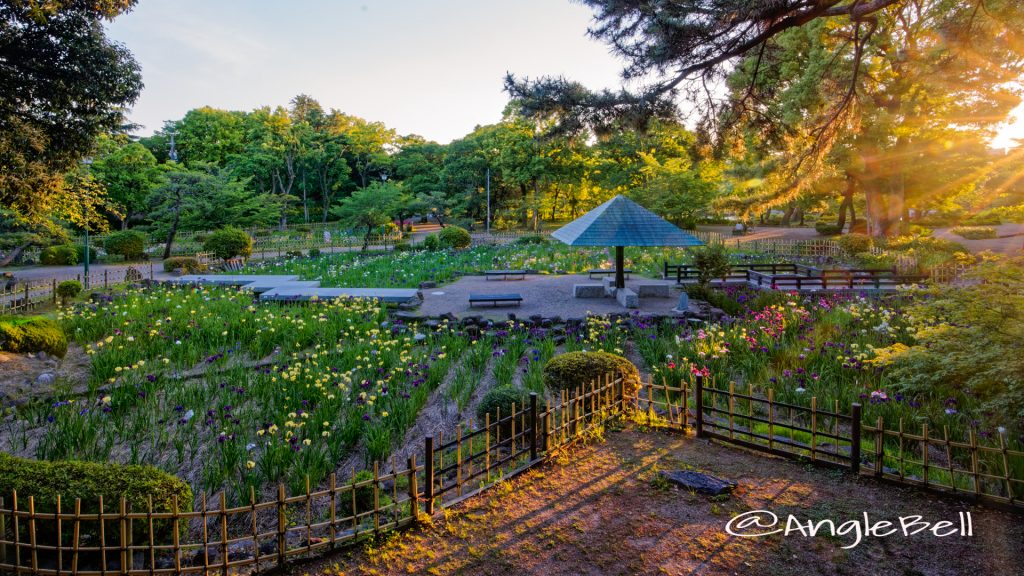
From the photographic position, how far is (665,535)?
4289mm

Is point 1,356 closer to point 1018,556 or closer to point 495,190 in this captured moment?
point 1018,556

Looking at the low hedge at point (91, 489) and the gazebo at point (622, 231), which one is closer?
the low hedge at point (91, 489)

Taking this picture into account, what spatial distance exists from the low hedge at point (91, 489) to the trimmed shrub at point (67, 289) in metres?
13.5

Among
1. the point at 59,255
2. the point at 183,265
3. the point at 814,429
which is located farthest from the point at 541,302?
the point at 59,255

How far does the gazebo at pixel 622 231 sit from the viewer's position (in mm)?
14312

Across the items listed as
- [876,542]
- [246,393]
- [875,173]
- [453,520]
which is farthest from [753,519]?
[875,173]

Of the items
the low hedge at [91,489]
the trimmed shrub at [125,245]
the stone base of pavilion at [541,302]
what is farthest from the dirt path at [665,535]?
the trimmed shrub at [125,245]

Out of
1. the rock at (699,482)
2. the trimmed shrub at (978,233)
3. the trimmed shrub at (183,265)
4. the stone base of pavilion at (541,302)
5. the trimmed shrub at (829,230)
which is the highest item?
the trimmed shrub at (829,230)

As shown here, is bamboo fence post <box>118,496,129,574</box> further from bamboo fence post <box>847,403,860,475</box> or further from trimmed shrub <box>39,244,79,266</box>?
trimmed shrub <box>39,244,79,266</box>

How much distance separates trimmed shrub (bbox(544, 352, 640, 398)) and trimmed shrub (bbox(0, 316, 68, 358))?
9.45m

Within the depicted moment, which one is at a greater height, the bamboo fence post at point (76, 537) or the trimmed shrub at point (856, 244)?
the trimmed shrub at point (856, 244)

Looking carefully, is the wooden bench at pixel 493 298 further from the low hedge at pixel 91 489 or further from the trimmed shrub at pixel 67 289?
the trimmed shrub at pixel 67 289

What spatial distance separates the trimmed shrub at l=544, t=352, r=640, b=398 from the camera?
22.9 feet

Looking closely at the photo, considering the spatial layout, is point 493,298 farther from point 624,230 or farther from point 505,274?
point 505,274
